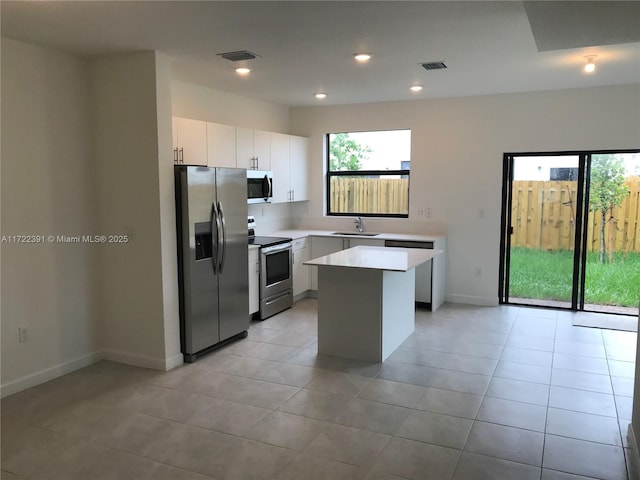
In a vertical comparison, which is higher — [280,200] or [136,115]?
[136,115]

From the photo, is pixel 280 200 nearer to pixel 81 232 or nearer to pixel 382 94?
pixel 382 94

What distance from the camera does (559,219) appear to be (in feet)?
20.2

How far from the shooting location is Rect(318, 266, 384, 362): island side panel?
441 cm

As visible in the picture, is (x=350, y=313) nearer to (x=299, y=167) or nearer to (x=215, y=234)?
(x=215, y=234)

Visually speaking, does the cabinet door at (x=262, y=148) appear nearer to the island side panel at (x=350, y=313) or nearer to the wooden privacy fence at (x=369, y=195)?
the wooden privacy fence at (x=369, y=195)

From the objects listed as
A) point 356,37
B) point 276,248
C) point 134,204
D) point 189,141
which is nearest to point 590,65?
point 356,37

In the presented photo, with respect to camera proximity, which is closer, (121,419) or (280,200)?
(121,419)

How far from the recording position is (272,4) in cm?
298

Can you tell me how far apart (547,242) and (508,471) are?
410 cm

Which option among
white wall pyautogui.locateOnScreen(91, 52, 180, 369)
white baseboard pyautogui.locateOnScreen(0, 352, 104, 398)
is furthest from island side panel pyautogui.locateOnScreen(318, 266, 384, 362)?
white baseboard pyautogui.locateOnScreen(0, 352, 104, 398)

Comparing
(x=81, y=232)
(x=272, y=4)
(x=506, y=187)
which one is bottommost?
(x=81, y=232)

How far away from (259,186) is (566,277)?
12.7ft

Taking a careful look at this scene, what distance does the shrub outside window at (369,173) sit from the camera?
22.6ft

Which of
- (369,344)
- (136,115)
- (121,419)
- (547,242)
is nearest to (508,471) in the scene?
(369,344)
